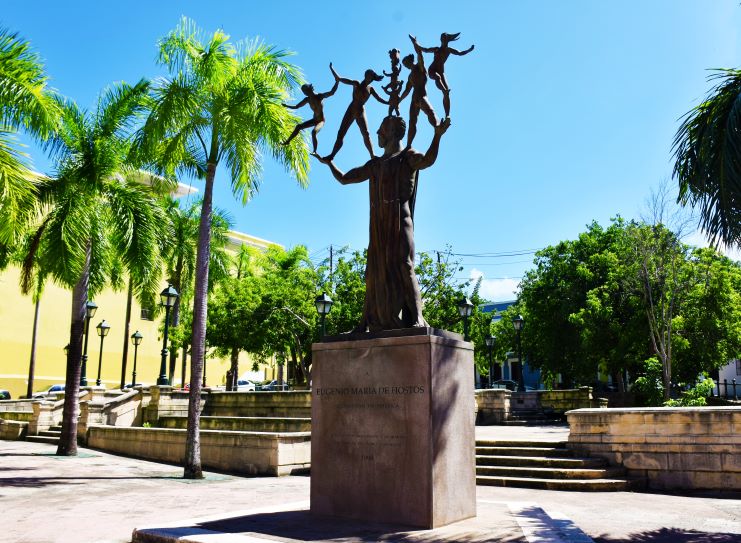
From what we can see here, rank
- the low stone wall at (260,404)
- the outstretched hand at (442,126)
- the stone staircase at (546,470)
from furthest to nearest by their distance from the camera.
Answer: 1. the low stone wall at (260,404)
2. the stone staircase at (546,470)
3. the outstretched hand at (442,126)

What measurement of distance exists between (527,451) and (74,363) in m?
11.3

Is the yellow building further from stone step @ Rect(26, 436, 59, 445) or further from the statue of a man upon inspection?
the statue of a man

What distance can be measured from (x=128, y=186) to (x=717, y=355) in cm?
2227

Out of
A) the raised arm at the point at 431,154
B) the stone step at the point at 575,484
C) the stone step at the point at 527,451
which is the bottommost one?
the stone step at the point at 575,484

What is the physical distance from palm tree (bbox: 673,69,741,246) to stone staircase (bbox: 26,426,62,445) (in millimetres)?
19799

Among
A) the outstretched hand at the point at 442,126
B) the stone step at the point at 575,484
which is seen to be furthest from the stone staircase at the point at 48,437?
the outstretched hand at the point at 442,126

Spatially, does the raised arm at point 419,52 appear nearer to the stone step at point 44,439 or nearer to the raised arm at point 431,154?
the raised arm at point 431,154

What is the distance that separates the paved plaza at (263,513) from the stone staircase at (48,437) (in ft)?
24.0

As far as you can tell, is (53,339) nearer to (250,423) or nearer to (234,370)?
(234,370)

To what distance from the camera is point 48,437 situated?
21875mm

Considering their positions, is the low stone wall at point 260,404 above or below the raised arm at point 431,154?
below

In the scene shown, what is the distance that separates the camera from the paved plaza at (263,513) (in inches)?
249

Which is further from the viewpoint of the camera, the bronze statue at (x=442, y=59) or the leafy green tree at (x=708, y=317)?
the leafy green tree at (x=708, y=317)

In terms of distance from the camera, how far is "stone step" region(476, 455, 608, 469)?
12180 millimetres
